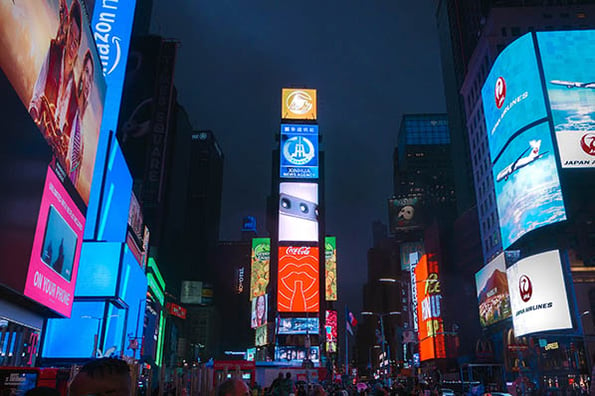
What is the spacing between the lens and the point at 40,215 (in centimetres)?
1464

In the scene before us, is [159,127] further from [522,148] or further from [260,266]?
[260,266]

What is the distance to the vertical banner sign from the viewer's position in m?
59.8

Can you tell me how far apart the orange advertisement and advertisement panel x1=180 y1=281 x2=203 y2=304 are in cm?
7456

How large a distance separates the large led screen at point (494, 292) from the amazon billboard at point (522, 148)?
963 centimetres

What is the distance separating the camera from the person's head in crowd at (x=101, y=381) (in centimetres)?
243

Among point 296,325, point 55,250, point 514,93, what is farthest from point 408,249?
point 55,250

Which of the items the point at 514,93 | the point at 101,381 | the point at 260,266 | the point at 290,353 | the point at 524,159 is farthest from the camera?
the point at 260,266

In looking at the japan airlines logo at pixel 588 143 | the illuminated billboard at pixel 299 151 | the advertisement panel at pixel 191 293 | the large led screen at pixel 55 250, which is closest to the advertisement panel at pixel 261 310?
the illuminated billboard at pixel 299 151

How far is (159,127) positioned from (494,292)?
43375 mm

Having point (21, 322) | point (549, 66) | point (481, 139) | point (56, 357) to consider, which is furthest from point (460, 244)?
point (21, 322)

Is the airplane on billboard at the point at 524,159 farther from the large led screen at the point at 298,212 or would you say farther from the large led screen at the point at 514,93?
the large led screen at the point at 298,212

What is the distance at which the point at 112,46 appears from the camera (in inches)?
1293

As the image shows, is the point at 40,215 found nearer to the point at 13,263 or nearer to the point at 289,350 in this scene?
the point at 13,263

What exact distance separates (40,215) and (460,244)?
258 feet
